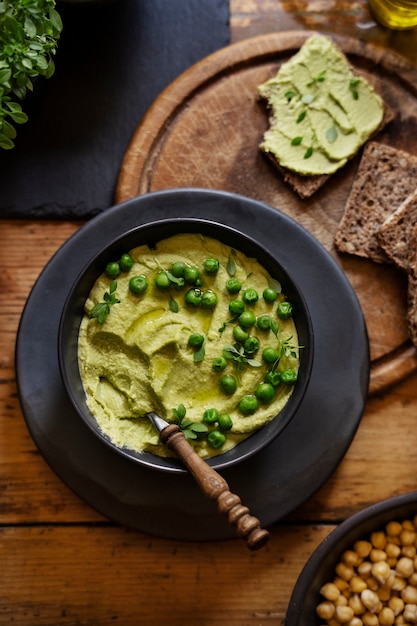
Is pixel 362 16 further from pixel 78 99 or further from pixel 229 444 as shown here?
pixel 229 444

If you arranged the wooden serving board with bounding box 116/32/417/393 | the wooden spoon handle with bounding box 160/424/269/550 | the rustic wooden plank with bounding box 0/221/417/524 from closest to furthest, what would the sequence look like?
1. the wooden spoon handle with bounding box 160/424/269/550
2. the rustic wooden plank with bounding box 0/221/417/524
3. the wooden serving board with bounding box 116/32/417/393

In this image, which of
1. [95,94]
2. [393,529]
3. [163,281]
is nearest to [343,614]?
[393,529]


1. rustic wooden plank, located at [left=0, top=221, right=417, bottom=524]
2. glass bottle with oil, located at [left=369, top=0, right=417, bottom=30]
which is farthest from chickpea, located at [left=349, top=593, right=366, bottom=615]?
glass bottle with oil, located at [left=369, top=0, right=417, bottom=30]

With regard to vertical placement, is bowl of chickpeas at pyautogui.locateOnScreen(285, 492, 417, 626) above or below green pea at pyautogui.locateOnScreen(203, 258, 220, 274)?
below

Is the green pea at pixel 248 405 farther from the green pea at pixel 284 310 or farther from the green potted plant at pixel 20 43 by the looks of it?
the green potted plant at pixel 20 43

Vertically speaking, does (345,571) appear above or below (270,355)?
below

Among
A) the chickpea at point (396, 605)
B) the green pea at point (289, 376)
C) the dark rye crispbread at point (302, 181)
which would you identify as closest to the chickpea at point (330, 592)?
the chickpea at point (396, 605)

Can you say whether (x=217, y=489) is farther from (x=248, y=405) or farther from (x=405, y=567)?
(x=405, y=567)

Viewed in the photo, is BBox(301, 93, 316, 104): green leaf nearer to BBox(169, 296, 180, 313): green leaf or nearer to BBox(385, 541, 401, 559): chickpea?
BBox(169, 296, 180, 313): green leaf
